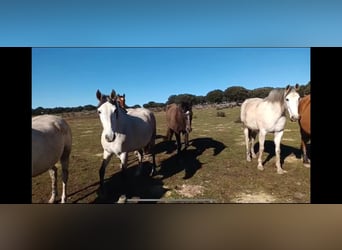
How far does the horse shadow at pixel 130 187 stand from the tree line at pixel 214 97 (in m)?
0.66

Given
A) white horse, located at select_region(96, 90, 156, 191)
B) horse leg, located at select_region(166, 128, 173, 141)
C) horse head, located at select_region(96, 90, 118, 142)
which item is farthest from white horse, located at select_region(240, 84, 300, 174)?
horse head, located at select_region(96, 90, 118, 142)

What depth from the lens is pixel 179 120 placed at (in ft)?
11.0

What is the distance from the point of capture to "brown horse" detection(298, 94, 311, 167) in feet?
10.0

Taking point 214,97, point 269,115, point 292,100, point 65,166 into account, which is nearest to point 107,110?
point 65,166

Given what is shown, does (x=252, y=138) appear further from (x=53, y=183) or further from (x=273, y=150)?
(x=53, y=183)

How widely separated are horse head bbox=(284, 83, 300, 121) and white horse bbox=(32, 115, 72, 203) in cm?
202

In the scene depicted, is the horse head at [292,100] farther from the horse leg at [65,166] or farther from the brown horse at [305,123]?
the horse leg at [65,166]

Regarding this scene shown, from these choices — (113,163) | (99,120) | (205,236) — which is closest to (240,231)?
(205,236)

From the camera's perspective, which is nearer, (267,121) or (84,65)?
(84,65)

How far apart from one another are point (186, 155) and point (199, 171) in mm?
214
